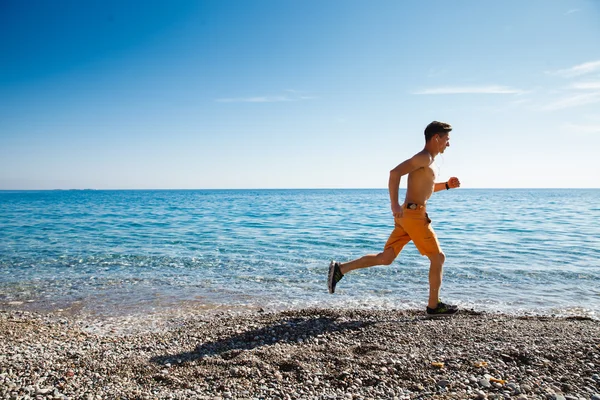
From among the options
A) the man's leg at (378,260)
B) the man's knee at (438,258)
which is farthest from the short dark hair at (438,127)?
the man's leg at (378,260)

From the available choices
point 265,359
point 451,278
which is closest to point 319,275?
point 451,278

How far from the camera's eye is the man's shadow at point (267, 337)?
4477 millimetres

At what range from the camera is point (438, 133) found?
5645 mm

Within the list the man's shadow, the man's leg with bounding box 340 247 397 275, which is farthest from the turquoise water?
the man's shadow

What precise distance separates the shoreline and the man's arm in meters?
1.68

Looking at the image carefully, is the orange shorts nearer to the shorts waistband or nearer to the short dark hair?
the shorts waistband

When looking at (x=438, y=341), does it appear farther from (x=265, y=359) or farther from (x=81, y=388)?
(x=81, y=388)

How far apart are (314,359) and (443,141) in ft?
11.8

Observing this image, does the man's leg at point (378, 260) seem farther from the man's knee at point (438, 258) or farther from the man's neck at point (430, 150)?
the man's neck at point (430, 150)

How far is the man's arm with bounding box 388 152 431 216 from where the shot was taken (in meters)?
5.40

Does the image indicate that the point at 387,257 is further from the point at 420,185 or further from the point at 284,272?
the point at 284,272

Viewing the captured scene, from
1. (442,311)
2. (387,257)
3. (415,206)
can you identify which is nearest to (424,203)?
(415,206)

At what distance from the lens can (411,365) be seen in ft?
13.1

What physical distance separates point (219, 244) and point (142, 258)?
332 centimetres
